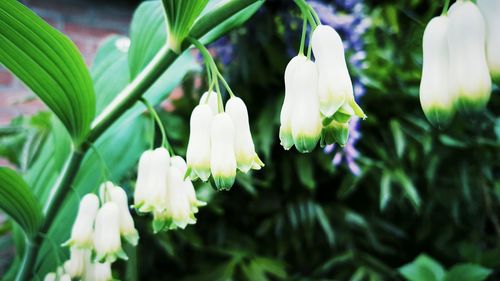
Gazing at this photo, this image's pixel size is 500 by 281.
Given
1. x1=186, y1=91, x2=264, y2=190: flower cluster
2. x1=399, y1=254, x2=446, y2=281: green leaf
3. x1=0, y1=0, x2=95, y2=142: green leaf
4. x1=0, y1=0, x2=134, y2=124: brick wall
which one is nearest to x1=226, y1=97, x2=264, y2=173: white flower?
x1=186, y1=91, x2=264, y2=190: flower cluster

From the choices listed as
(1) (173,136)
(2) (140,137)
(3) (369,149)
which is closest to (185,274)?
(1) (173,136)

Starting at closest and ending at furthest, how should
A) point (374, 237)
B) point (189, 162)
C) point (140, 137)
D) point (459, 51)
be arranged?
point (459, 51), point (189, 162), point (140, 137), point (374, 237)

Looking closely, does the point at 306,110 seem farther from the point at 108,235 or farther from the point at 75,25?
the point at 75,25

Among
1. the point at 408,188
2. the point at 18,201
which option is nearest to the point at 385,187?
the point at 408,188

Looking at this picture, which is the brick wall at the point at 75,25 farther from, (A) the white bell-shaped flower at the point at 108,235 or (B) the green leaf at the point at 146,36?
(A) the white bell-shaped flower at the point at 108,235

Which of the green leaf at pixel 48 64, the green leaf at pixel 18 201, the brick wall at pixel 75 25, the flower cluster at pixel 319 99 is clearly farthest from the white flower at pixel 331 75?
the brick wall at pixel 75 25

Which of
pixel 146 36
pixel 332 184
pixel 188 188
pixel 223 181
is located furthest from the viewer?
pixel 332 184

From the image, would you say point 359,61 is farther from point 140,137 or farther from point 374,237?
point 140,137
